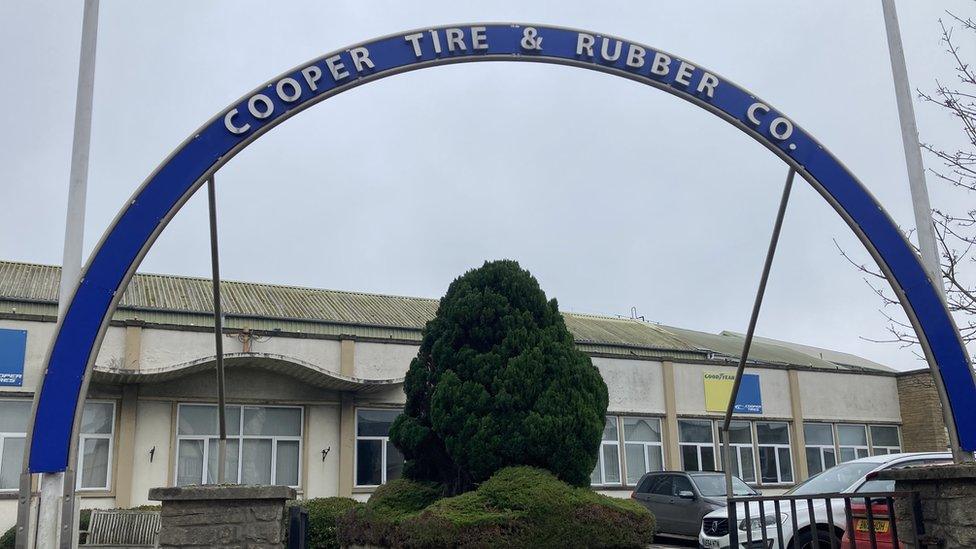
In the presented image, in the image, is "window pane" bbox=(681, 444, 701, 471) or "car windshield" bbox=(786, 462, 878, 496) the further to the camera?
"window pane" bbox=(681, 444, 701, 471)

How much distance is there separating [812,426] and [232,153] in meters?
26.1

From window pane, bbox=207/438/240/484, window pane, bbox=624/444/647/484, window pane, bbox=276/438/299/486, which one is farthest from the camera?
window pane, bbox=624/444/647/484

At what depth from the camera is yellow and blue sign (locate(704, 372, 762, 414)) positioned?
90.7 ft

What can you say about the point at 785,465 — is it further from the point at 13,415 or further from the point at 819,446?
the point at 13,415

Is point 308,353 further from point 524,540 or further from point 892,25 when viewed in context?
point 892,25

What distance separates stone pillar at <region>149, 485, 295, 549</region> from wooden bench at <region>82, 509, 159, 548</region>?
37.2ft

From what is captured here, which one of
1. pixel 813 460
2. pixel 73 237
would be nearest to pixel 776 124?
pixel 73 237

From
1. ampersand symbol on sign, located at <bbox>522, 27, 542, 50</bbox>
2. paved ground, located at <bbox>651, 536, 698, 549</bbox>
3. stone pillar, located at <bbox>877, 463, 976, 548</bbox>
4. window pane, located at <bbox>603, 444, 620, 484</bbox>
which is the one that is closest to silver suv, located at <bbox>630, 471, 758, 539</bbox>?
paved ground, located at <bbox>651, 536, 698, 549</bbox>

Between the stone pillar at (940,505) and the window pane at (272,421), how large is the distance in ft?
53.8

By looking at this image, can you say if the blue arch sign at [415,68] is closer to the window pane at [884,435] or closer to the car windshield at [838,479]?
the car windshield at [838,479]

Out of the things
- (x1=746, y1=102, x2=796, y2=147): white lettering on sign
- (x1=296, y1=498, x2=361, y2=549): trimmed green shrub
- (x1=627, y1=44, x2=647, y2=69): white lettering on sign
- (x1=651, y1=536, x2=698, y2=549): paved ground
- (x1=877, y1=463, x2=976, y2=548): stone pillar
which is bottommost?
(x1=651, y1=536, x2=698, y2=549): paved ground

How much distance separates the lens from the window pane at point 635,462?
26203 millimetres

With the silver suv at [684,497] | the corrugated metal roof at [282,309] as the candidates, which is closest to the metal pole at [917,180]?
the silver suv at [684,497]

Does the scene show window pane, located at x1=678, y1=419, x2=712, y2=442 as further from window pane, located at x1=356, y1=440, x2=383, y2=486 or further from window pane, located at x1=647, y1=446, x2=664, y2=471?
window pane, located at x1=356, y1=440, x2=383, y2=486
